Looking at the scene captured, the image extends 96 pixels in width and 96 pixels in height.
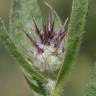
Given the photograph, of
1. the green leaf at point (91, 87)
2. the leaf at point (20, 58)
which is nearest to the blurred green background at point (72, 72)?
the leaf at point (20, 58)

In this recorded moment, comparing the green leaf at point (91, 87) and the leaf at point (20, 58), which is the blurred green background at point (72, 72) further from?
the green leaf at point (91, 87)

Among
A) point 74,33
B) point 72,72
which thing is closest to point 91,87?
point 74,33

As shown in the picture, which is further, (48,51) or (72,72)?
(72,72)

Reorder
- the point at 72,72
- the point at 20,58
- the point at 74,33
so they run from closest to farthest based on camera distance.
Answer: the point at 74,33 < the point at 20,58 < the point at 72,72

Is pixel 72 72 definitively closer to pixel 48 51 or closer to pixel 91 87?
pixel 48 51

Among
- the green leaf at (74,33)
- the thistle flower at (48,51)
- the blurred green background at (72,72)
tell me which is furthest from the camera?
the blurred green background at (72,72)

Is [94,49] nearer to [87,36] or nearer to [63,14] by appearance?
[87,36]
